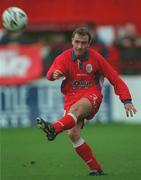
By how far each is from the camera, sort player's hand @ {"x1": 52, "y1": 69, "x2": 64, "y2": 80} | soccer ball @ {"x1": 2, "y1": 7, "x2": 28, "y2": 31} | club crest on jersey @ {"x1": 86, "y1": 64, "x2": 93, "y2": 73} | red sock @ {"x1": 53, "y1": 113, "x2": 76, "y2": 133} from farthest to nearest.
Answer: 1. soccer ball @ {"x1": 2, "y1": 7, "x2": 28, "y2": 31}
2. club crest on jersey @ {"x1": 86, "y1": 64, "x2": 93, "y2": 73}
3. player's hand @ {"x1": 52, "y1": 69, "x2": 64, "y2": 80}
4. red sock @ {"x1": 53, "y1": 113, "x2": 76, "y2": 133}

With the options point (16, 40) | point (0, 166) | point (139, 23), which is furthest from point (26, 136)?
point (139, 23)

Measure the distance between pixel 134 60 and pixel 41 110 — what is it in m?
2.79

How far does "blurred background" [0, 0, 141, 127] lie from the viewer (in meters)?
20.5

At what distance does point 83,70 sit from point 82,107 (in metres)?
0.58

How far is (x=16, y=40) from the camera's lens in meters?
21.2

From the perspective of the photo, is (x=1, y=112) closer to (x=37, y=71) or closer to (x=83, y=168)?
(x=37, y=71)

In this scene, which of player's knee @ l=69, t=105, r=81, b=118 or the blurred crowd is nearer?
player's knee @ l=69, t=105, r=81, b=118

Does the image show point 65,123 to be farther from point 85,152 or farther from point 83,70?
point 83,70

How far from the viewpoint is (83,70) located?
11.3 m

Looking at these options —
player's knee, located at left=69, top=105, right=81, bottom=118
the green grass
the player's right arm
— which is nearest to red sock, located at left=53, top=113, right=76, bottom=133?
player's knee, located at left=69, top=105, right=81, bottom=118

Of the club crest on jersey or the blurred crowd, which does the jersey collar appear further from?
the blurred crowd

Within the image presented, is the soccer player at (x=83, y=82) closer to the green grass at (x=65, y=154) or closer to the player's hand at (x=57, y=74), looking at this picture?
the player's hand at (x=57, y=74)

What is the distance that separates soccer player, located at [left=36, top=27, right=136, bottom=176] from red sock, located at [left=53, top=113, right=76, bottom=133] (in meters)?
0.11

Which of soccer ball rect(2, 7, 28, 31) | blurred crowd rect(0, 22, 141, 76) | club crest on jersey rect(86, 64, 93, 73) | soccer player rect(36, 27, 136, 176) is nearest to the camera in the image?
soccer player rect(36, 27, 136, 176)
